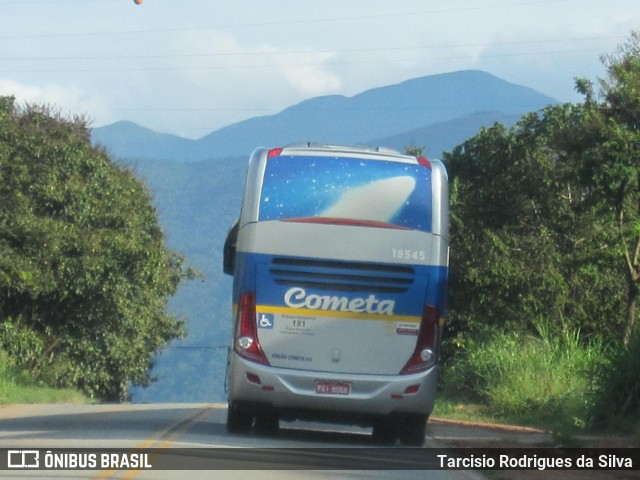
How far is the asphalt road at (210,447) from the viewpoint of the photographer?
1253 cm

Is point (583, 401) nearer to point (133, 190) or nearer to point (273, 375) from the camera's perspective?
point (273, 375)

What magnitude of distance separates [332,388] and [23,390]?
1907cm

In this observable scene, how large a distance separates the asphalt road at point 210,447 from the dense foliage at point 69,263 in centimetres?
1684

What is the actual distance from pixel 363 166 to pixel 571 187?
79.3 ft

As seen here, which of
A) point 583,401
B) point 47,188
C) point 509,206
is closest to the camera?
point 583,401

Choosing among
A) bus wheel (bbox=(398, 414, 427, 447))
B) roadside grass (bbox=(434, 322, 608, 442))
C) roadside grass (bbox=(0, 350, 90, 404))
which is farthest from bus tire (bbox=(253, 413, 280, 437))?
roadside grass (bbox=(0, 350, 90, 404))

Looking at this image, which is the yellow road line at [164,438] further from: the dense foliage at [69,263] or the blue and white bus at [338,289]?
the dense foliage at [69,263]

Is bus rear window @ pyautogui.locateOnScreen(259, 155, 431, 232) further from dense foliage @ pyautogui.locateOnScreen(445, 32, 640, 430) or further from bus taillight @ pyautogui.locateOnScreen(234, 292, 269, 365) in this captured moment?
dense foliage @ pyautogui.locateOnScreen(445, 32, 640, 430)

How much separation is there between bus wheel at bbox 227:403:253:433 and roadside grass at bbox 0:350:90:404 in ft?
40.9

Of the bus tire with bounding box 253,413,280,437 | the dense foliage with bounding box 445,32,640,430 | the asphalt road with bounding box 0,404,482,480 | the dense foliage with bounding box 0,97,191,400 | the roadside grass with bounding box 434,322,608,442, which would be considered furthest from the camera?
the dense foliage with bounding box 0,97,191,400

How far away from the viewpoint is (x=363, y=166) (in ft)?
52.9

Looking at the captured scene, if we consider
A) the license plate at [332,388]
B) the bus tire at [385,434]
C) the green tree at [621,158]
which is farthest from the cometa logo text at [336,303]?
the green tree at [621,158]

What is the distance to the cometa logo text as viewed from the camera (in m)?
15.8

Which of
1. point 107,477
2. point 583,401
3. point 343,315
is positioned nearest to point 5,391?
point 583,401
